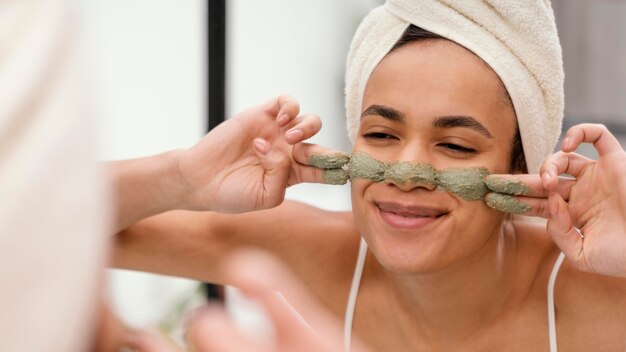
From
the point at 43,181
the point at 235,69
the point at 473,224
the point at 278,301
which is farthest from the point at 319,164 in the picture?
the point at 235,69

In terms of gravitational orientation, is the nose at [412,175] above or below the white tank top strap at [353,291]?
above

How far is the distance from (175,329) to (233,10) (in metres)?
1.10

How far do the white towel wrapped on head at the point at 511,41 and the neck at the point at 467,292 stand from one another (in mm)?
219

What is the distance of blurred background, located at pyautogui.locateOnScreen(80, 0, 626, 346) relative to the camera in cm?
262

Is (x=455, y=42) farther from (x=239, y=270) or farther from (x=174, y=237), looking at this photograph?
(x=239, y=270)

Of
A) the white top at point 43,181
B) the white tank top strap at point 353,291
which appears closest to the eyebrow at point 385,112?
the white tank top strap at point 353,291

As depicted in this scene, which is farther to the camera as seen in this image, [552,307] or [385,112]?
[552,307]

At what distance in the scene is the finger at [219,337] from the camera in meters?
0.55

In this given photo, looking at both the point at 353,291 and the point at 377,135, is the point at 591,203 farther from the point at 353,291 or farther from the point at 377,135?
the point at 353,291

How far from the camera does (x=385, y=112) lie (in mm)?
1452

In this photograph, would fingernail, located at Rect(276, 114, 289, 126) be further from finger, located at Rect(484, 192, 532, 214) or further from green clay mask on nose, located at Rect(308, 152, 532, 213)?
finger, located at Rect(484, 192, 532, 214)

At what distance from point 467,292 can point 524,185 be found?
0.32 m

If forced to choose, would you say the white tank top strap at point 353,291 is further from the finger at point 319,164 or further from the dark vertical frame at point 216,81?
the dark vertical frame at point 216,81

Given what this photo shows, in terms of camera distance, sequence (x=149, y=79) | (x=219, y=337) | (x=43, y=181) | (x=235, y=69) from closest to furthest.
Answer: (x=43, y=181), (x=219, y=337), (x=149, y=79), (x=235, y=69)
